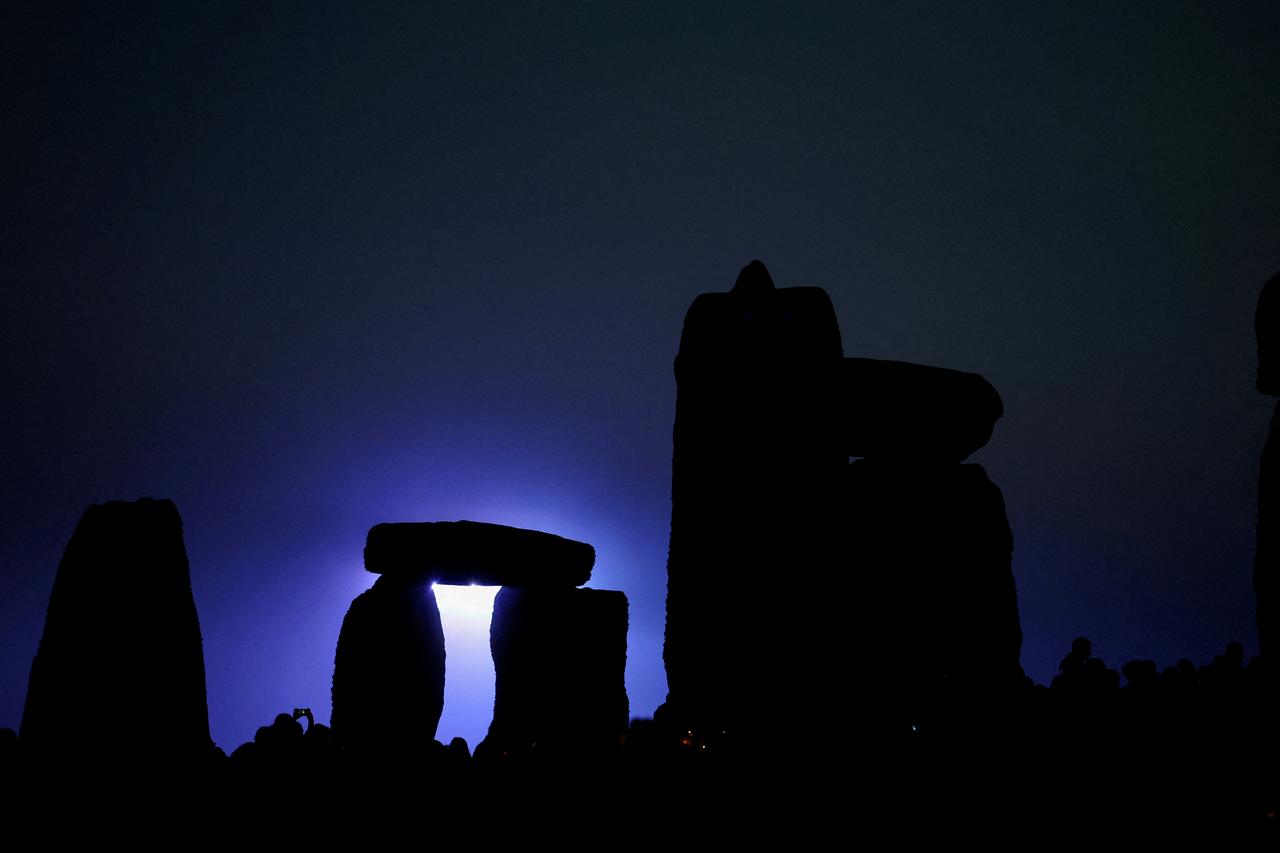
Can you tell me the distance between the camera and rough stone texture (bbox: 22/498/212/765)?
531cm

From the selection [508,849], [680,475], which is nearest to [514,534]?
[680,475]

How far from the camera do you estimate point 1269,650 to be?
4.83 meters

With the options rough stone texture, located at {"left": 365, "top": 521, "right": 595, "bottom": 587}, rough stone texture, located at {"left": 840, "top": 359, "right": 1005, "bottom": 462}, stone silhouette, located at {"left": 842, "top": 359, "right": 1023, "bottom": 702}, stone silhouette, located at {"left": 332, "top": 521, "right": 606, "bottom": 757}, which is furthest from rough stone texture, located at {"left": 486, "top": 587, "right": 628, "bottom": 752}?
rough stone texture, located at {"left": 840, "top": 359, "right": 1005, "bottom": 462}

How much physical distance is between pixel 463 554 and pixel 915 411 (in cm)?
490

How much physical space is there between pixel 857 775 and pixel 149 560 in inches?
169

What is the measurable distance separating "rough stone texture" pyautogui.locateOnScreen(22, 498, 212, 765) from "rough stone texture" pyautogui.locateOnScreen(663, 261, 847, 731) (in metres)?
3.23

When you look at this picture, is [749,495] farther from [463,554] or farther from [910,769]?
[463,554]

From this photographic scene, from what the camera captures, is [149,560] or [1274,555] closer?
[1274,555]

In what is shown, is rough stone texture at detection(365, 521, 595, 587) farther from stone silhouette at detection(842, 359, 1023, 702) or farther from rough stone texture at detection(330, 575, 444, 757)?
stone silhouette at detection(842, 359, 1023, 702)

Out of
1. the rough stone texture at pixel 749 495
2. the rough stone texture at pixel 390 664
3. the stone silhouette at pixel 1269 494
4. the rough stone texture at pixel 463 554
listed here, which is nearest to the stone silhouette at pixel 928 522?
the rough stone texture at pixel 749 495

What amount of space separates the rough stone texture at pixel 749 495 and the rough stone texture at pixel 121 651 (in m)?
3.23

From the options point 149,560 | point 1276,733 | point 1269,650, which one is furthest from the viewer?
point 149,560

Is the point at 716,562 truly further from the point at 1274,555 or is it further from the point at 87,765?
the point at 87,765

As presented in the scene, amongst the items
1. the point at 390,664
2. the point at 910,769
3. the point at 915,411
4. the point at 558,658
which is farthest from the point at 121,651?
the point at 915,411
